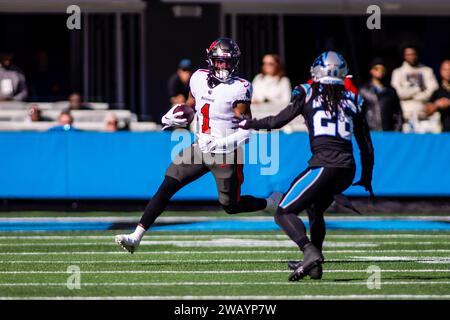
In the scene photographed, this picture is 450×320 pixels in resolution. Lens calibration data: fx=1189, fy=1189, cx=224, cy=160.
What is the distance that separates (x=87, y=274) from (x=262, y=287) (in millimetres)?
1505

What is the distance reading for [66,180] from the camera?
15.5m

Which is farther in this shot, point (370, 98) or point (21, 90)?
point (21, 90)

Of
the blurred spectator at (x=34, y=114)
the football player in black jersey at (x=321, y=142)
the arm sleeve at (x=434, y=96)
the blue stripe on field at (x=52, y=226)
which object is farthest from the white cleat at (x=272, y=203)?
the blurred spectator at (x=34, y=114)

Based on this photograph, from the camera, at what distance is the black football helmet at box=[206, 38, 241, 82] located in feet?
32.0

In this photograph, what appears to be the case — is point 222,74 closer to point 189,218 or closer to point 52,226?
point 52,226

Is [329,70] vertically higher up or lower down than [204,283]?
higher up

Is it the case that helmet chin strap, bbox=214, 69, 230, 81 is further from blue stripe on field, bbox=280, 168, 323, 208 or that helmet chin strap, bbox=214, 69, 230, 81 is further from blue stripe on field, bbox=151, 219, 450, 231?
blue stripe on field, bbox=151, 219, 450, 231

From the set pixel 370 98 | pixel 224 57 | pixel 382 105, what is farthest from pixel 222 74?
pixel 370 98

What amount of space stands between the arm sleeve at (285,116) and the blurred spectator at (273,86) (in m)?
8.45

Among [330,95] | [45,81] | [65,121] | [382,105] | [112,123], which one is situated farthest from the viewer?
[45,81]

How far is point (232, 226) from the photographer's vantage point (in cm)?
1355

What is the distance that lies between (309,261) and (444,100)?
854 centimetres

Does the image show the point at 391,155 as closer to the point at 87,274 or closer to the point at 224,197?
the point at 224,197

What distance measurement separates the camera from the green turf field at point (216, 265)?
26.1 feet
